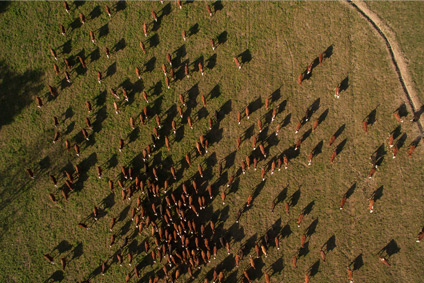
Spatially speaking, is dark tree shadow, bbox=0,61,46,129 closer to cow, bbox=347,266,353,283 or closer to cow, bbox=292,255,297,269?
cow, bbox=292,255,297,269

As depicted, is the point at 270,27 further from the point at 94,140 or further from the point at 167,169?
the point at 94,140

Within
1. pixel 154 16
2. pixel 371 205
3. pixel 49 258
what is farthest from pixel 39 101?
pixel 371 205

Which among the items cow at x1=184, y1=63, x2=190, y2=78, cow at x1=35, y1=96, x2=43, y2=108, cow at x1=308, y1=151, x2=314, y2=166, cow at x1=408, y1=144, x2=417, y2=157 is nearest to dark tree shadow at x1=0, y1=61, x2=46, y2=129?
cow at x1=35, y1=96, x2=43, y2=108

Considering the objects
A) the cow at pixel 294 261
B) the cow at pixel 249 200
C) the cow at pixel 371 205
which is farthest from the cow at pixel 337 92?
the cow at pixel 294 261

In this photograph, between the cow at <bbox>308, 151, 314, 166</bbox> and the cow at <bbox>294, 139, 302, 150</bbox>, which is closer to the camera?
the cow at <bbox>308, 151, 314, 166</bbox>

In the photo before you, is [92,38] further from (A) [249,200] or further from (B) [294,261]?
(B) [294,261]

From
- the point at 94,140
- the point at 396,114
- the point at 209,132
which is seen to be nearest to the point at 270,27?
the point at 209,132
